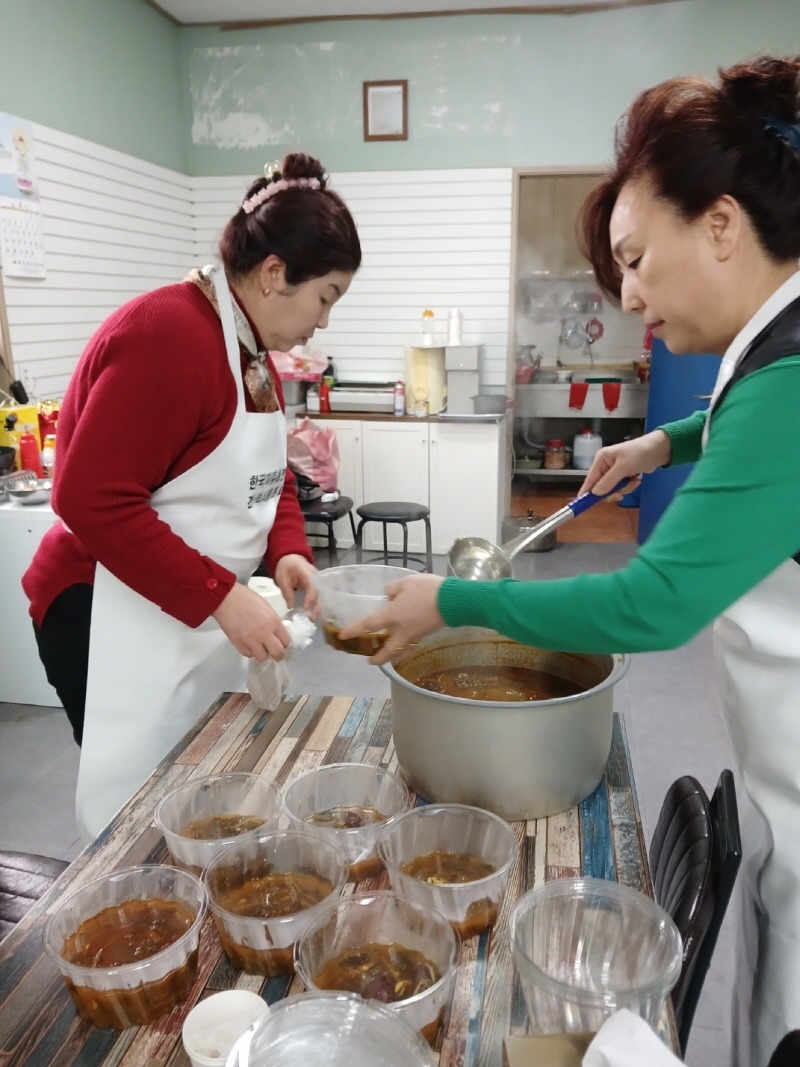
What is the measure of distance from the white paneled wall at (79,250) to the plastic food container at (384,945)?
12.1 feet

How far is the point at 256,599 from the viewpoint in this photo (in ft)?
4.55

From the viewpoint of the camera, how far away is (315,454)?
189 inches

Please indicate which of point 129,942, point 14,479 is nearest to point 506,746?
point 129,942

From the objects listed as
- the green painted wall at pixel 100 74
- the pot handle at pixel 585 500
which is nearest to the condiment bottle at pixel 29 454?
the green painted wall at pixel 100 74

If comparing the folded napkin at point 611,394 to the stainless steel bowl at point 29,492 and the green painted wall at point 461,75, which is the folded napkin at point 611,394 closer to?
the green painted wall at point 461,75

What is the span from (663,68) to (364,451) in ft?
10.1

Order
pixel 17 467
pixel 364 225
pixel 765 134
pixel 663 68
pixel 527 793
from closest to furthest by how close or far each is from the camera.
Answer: pixel 765 134
pixel 527 793
pixel 17 467
pixel 663 68
pixel 364 225

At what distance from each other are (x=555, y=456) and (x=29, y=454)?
4465mm

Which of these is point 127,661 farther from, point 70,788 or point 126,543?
point 70,788

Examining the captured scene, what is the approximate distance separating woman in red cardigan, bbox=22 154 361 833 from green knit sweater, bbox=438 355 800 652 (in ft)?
2.11

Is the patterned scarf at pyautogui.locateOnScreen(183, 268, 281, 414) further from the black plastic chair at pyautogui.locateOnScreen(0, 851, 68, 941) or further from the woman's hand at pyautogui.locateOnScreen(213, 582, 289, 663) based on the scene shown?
the black plastic chair at pyautogui.locateOnScreen(0, 851, 68, 941)

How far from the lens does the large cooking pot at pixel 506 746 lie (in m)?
1.04

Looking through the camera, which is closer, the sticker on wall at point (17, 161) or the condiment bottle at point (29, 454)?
the condiment bottle at point (29, 454)

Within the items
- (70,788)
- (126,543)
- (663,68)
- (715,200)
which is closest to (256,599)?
(126,543)
